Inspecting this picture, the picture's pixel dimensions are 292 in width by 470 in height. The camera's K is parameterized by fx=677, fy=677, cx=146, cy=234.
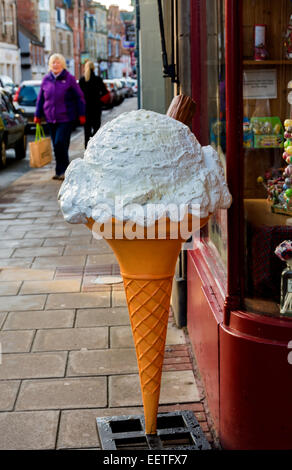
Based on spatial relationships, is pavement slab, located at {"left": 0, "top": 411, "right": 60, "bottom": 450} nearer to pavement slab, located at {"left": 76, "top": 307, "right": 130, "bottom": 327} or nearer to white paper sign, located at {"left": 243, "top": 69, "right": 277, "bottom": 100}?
pavement slab, located at {"left": 76, "top": 307, "right": 130, "bottom": 327}

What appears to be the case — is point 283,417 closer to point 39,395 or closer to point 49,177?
point 39,395

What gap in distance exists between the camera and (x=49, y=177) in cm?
1312

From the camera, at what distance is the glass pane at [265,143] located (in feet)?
10.2

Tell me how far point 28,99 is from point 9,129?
9341 millimetres

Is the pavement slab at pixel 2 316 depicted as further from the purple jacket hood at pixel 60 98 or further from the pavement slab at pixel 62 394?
the purple jacket hood at pixel 60 98

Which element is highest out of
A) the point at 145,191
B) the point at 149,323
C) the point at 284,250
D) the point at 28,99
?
the point at 28,99

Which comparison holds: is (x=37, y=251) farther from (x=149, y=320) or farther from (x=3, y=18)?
(x=3, y=18)

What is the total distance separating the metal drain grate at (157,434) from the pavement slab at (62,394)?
29 cm

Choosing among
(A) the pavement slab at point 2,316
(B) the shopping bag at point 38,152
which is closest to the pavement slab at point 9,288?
(A) the pavement slab at point 2,316

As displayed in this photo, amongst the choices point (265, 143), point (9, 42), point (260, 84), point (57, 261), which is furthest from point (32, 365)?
point (9, 42)

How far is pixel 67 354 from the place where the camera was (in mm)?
4539

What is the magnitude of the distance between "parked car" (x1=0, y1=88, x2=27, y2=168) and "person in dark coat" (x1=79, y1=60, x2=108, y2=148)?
5.84 feet

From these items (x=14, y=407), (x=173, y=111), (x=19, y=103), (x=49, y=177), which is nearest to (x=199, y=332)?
(x=14, y=407)
